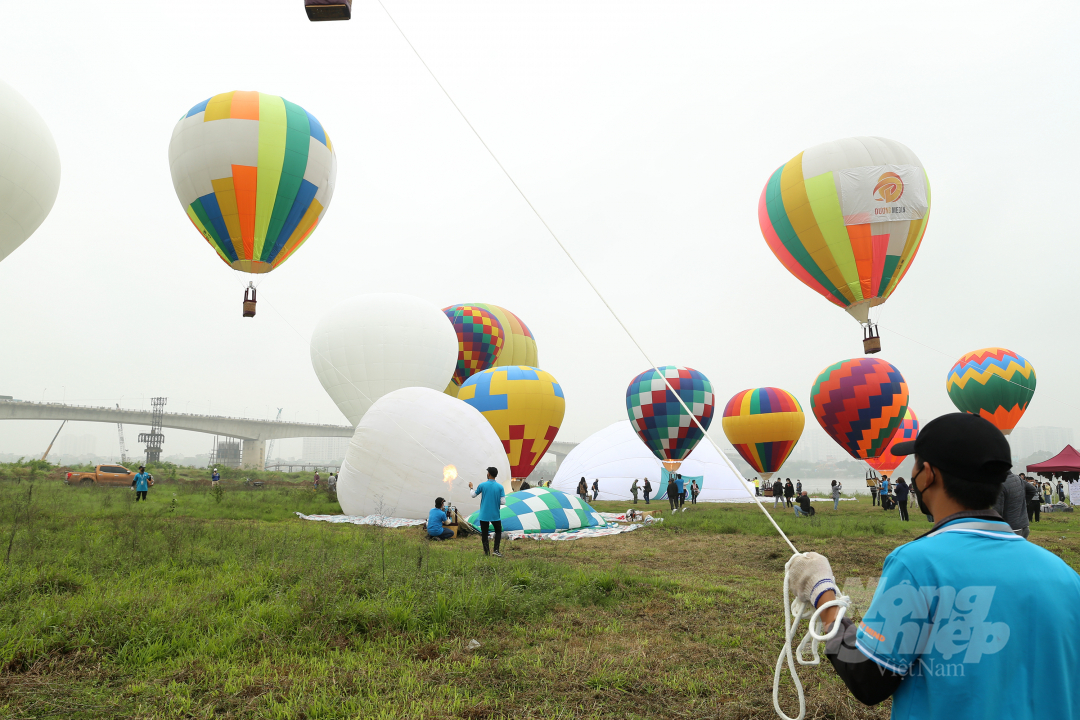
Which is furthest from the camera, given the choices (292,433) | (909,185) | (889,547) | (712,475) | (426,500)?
→ (292,433)

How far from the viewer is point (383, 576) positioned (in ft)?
18.2

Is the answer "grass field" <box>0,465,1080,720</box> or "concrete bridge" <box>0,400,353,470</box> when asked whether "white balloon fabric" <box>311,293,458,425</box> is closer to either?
"grass field" <box>0,465,1080,720</box>

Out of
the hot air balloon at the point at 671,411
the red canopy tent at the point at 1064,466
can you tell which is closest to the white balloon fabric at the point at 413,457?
the hot air balloon at the point at 671,411

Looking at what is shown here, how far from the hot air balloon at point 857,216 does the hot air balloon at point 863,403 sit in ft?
27.7

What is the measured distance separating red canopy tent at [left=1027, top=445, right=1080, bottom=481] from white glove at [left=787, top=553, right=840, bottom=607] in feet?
96.1

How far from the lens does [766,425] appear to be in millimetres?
24188

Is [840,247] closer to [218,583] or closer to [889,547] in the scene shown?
[889,547]

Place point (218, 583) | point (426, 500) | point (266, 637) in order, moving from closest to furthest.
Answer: point (266, 637)
point (218, 583)
point (426, 500)

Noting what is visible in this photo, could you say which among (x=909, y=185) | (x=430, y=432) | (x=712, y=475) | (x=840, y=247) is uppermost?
(x=909, y=185)

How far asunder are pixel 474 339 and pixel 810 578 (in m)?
24.4

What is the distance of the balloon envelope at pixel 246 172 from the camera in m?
13.7

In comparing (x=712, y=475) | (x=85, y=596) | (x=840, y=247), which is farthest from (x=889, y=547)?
(x=712, y=475)

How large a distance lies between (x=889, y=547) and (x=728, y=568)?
385cm

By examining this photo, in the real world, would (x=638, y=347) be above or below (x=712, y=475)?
above
